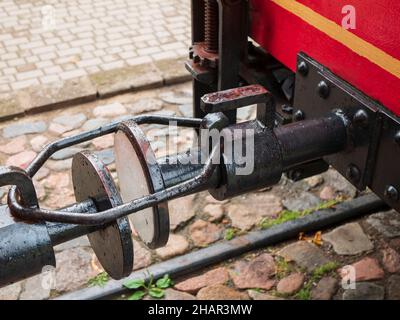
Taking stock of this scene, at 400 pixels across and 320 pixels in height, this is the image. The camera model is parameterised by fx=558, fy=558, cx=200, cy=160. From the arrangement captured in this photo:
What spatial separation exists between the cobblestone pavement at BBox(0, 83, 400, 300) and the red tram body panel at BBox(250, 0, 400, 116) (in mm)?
1222

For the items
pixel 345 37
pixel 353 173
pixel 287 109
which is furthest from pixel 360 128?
pixel 287 109

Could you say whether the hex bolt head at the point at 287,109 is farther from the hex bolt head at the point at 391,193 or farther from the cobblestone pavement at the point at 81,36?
the cobblestone pavement at the point at 81,36

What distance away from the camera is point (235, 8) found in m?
2.02

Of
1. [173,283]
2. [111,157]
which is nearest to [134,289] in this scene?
[173,283]

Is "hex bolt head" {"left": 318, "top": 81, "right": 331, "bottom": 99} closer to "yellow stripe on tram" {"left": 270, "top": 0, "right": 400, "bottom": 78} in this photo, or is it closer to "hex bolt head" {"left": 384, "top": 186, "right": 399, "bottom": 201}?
"yellow stripe on tram" {"left": 270, "top": 0, "right": 400, "bottom": 78}

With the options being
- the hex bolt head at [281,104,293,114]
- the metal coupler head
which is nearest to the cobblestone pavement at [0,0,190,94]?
the hex bolt head at [281,104,293,114]

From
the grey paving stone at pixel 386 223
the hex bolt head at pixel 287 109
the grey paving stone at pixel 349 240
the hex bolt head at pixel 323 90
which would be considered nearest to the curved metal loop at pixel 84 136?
the hex bolt head at pixel 323 90

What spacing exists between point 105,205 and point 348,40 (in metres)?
0.79

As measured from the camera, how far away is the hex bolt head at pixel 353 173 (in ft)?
5.17

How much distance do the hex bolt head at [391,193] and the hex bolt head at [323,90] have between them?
1.07 feet

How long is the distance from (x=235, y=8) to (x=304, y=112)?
20.1 inches

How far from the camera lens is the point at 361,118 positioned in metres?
1.50

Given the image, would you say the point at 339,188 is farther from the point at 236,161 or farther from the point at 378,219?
the point at 236,161
